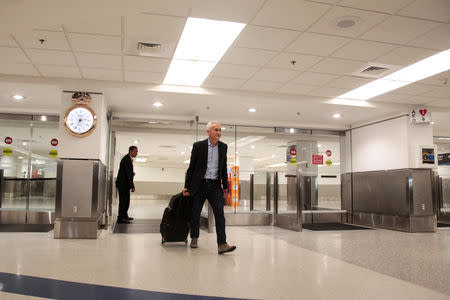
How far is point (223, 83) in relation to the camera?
6.86 meters

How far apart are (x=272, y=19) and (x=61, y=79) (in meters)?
4.06

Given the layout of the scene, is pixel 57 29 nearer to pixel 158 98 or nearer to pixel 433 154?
pixel 158 98

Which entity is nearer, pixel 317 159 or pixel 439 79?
pixel 439 79

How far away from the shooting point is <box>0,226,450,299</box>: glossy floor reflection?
121 inches

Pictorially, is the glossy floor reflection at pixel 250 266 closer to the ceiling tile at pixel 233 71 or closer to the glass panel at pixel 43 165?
the ceiling tile at pixel 233 71

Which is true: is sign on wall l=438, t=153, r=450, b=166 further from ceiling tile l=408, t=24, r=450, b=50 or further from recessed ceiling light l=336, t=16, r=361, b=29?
recessed ceiling light l=336, t=16, r=361, b=29

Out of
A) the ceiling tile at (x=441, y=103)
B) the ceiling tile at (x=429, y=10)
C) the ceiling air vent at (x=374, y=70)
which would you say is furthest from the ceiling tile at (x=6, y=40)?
the ceiling tile at (x=441, y=103)

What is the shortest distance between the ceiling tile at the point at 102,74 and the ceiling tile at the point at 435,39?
4.42 m

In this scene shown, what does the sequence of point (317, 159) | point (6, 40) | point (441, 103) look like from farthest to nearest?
point (317, 159), point (441, 103), point (6, 40)

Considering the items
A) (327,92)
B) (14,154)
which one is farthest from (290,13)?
(14,154)

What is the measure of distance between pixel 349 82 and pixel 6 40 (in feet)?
17.6

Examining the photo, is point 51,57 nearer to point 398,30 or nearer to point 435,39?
point 398,30

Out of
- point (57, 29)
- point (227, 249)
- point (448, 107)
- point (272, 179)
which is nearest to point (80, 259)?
point (227, 249)

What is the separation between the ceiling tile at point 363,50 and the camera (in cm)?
496
